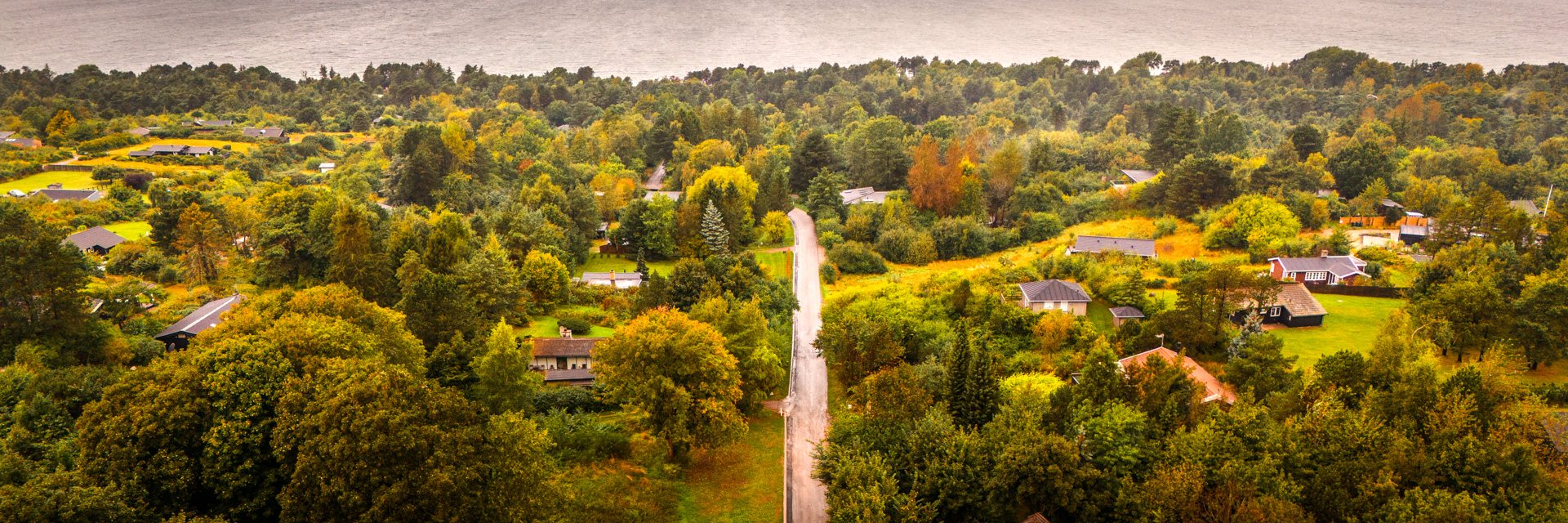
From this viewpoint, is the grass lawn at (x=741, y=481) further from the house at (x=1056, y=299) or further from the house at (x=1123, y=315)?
the house at (x=1123, y=315)

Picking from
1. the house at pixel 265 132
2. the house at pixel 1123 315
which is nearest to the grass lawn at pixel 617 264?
the house at pixel 1123 315

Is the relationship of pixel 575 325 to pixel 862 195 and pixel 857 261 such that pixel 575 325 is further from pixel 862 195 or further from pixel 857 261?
pixel 862 195

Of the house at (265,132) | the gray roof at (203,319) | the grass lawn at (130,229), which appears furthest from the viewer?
the house at (265,132)

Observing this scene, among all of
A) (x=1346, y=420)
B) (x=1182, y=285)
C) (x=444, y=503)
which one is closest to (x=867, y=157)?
(x=1182, y=285)

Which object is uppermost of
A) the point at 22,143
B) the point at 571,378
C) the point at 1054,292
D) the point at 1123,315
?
the point at 22,143

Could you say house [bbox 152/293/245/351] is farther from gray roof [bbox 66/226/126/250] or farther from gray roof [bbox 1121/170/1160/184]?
gray roof [bbox 1121/170/1160/184]

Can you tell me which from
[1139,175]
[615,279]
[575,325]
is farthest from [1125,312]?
[1139,175]

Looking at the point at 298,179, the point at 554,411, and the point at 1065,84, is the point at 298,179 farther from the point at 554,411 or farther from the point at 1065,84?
the point at 1065,84
